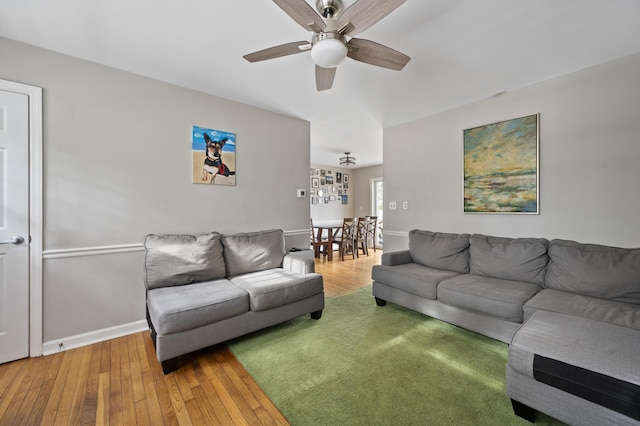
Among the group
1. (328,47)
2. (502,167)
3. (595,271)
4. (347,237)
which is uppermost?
(328,47)

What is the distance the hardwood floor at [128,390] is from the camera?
1.45m

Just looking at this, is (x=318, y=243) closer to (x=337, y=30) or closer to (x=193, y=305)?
(x=193, y=305)

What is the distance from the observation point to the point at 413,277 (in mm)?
2678

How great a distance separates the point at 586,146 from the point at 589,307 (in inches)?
62.7

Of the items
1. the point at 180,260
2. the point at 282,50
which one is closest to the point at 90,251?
the point at 180,260

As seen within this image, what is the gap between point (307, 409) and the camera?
59.0 inches

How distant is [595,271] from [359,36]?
103 inches

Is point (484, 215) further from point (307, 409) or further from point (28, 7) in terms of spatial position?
point (28, 7)

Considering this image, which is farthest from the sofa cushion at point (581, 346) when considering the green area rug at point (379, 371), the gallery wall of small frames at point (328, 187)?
the gallery wall of small frames at point (328, 187)

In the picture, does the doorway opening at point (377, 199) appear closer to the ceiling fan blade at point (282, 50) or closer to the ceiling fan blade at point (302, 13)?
the ceiling fan blade at point (282, 50)

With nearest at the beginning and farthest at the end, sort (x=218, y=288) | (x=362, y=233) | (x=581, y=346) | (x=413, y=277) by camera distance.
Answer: (x=581, y=346), (x=218, y=288), (x=413, y=277), (x=362, y=233)

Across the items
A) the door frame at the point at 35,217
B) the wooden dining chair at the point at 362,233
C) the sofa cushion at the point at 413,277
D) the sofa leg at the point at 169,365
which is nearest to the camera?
the sofa leg at the point at 169,365

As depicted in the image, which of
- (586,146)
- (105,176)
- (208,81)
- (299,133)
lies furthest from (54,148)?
(586,146)

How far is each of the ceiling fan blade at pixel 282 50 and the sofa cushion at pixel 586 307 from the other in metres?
2.44
